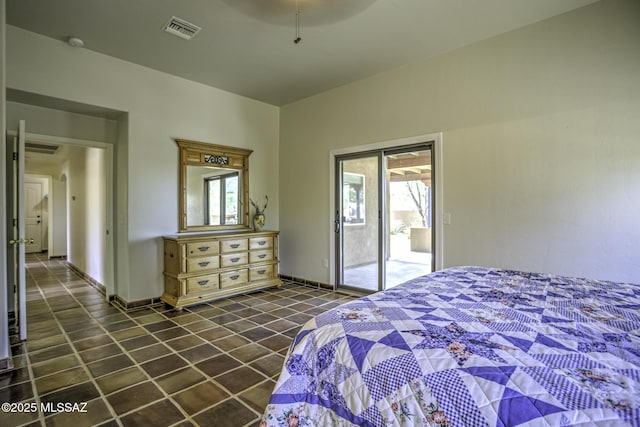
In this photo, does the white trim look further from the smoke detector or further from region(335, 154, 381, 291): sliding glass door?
region(335, 154, 381, 291): sliding glass door

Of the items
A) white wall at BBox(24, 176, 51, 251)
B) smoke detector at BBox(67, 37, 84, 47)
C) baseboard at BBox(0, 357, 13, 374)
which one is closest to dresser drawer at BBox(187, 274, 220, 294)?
baseboard at BBox(0, 357, 13, 374)

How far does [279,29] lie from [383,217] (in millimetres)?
2517

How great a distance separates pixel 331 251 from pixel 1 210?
3499 millimetres

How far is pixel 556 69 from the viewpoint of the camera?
282 cm

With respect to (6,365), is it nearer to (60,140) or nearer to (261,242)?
(60,140)

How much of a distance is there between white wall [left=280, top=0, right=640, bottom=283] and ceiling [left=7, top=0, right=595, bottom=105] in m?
0.24

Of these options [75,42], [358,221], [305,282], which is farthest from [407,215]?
[75,42]

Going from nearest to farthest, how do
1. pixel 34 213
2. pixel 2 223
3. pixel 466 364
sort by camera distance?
1. pixel 466 364
2. pixel 2 223
3. pixel 34 213

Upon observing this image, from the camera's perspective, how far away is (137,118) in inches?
149

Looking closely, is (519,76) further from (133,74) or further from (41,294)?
(41,294)

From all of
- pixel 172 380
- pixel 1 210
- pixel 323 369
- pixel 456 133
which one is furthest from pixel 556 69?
pixel 1 210

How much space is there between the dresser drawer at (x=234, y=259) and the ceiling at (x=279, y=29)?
7.92ft

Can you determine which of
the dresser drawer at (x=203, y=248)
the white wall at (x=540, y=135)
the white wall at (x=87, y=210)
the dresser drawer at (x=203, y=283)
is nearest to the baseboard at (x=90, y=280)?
the white wall at (x=87, y=210)

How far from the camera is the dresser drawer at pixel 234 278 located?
411 cm
